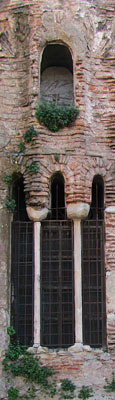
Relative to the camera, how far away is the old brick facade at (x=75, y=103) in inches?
350

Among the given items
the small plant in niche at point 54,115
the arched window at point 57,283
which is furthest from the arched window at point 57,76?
the arched window at point 57,283

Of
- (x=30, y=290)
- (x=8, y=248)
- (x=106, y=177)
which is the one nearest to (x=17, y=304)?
(x=30, y=290)

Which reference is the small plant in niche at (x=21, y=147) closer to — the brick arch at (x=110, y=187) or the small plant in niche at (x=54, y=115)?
the small plant in niche at (x=54, y=115)

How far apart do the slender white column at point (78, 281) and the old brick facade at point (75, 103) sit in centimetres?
23

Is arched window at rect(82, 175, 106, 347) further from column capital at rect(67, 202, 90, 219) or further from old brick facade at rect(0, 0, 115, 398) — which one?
column capital at rect(67, 202, 90, 219)

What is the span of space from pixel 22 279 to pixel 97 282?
52.8 inches

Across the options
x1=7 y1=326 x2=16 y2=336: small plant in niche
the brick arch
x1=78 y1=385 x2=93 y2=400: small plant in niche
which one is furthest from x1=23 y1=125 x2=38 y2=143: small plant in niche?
x1=78 y1=385 x2=93 y2=400: small plant in niche

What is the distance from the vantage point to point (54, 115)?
29.7ft

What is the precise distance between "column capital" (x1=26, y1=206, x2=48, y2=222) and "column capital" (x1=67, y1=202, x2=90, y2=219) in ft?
1.39

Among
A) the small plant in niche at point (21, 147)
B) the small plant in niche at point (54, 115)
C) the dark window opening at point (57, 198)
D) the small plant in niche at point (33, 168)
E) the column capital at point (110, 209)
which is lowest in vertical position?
the column capital at point (110, 209)

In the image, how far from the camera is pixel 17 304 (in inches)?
351

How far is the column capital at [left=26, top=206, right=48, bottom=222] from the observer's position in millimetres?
8875

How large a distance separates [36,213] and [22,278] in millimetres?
1204

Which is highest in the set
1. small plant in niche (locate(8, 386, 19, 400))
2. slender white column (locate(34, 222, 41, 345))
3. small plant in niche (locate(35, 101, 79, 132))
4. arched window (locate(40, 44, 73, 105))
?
arched window (locate(40, 44, 73, 105))
